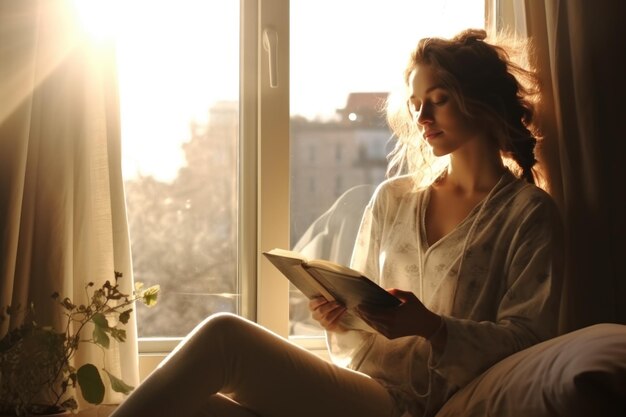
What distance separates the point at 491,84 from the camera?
178cm

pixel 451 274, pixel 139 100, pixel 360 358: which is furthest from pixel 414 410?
pixel 139 100

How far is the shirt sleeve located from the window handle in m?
0.82

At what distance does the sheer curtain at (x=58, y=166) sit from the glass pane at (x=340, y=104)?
54 cm

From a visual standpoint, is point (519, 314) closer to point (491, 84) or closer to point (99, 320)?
point (491, 84)

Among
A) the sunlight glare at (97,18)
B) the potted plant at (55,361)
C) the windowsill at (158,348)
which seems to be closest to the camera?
the potted plant at (55,361)

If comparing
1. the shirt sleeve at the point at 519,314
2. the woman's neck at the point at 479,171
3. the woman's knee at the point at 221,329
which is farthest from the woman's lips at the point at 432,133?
the woman's knee at the point at 221,329

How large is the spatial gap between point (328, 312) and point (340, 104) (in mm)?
759

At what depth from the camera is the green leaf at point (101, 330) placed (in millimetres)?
1747

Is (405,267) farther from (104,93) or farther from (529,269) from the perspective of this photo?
(104,93)

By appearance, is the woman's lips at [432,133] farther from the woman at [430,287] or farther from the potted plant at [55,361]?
the potted plant at [55,361]

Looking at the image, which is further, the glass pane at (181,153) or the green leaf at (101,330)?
the glass pane at (181,153)

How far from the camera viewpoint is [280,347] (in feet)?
5.07

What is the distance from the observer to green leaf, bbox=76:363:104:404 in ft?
5.58

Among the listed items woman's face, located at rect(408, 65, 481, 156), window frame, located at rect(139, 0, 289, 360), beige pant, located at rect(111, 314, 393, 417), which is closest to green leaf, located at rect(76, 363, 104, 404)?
beige pant, located at rect(111, 314, 393, 417)
